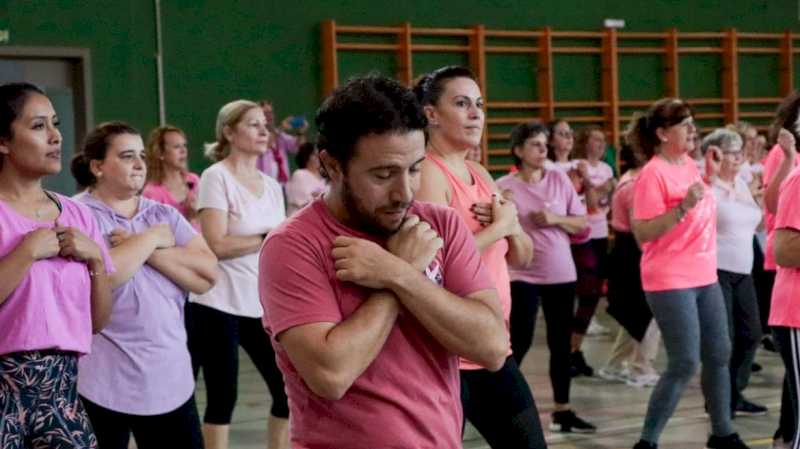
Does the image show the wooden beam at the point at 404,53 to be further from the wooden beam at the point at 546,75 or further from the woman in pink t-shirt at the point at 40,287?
the woman in pink t-shirt at the point at 40,287

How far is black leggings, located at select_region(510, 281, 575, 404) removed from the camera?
539cm

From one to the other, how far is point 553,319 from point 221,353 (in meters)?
1.81

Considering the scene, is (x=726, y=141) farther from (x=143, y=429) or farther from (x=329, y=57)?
(x=329, y=57)

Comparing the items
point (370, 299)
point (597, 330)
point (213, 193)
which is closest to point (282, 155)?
point (597, 330)

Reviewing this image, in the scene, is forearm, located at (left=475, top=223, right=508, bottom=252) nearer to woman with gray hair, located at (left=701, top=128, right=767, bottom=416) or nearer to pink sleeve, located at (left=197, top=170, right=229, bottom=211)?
pink sleeve, located at (left=197, top=170, right=229, bottom=211)

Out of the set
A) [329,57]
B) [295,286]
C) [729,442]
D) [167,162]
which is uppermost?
[329,57]

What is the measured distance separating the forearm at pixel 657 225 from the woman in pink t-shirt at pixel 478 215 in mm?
1259

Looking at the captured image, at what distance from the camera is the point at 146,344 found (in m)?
3.26

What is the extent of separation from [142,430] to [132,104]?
688 centimetres

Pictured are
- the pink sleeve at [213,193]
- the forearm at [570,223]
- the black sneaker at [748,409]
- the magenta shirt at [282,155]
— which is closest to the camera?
the pink sleeve at [213,193]

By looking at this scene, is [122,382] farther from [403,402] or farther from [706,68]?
[706,68]

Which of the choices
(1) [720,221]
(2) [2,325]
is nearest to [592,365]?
(1) [720,221]

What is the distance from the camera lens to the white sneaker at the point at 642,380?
21.3 ft

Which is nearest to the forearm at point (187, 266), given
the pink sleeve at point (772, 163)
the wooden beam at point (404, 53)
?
the pink sleeve at point (772, 163)
